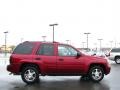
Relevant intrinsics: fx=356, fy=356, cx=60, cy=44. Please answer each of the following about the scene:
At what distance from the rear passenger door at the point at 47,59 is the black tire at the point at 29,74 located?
0.35 metres

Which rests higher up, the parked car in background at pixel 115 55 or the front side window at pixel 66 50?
the front side window at pixel 66 50

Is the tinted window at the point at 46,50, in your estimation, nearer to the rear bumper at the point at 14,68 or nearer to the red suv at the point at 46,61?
the red suv at the point at 46,61

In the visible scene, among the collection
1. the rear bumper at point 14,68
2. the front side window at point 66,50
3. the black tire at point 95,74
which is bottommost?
the black tire at point 95,74

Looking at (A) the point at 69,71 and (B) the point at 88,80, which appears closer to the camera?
(A) the point at 69,71

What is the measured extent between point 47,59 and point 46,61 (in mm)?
93

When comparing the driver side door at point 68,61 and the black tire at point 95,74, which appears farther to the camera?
the black tire at point 95,74

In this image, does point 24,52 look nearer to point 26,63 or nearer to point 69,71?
point 26,63

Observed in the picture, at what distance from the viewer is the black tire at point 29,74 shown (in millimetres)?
14522

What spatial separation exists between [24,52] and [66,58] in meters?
1.75

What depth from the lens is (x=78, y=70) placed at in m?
14.8

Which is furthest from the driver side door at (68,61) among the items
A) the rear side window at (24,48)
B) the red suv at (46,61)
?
the rear side window at (24,48)

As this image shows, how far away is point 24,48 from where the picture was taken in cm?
1475

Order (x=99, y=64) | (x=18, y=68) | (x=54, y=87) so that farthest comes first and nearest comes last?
(x=99, y=64), (x=18, y=68), (x=54, y=87)

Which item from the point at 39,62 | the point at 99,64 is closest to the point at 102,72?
the point at 99,64
